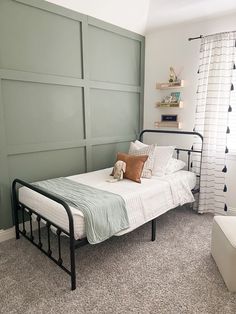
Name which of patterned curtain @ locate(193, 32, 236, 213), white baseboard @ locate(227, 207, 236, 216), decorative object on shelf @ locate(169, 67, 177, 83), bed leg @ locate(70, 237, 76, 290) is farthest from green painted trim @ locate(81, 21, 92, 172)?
white baseboard @ locate(227, 207, 236, 216)

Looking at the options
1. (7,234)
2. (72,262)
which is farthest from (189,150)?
(7,234)

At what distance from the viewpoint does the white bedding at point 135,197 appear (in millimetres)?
2043

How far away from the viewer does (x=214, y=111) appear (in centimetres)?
315

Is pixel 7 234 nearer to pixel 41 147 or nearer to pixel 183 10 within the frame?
pixel 41 147

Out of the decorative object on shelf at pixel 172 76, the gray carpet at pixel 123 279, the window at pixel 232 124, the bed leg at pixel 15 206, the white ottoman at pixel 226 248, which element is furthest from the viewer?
the decorative object on shelf at pixel 172 76

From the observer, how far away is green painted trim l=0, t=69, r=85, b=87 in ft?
8.16

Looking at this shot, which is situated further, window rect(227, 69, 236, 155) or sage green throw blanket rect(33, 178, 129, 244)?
window rect(227, 69, 236, 155)

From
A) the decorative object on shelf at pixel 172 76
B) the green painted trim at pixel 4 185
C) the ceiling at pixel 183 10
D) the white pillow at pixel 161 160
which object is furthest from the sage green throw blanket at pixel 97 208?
the ceiling at pixel 183 10

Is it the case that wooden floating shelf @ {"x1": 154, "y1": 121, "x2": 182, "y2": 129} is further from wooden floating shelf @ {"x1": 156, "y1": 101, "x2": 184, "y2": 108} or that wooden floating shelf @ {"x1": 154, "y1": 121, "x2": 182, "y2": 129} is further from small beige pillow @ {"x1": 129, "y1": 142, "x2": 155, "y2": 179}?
small beige pillow @ {"x1": 129, "y1": 142, "x2": 155, "y2": 179}

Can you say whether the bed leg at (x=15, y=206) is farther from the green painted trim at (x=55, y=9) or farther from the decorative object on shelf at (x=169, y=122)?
the decorative object on shelf at (x=169, y=122)

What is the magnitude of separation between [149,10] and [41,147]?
2.37 meters

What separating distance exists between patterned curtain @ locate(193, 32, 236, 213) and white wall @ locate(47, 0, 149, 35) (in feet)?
3.20

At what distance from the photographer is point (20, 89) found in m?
2.62

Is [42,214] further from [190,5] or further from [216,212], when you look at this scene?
[190,5]
